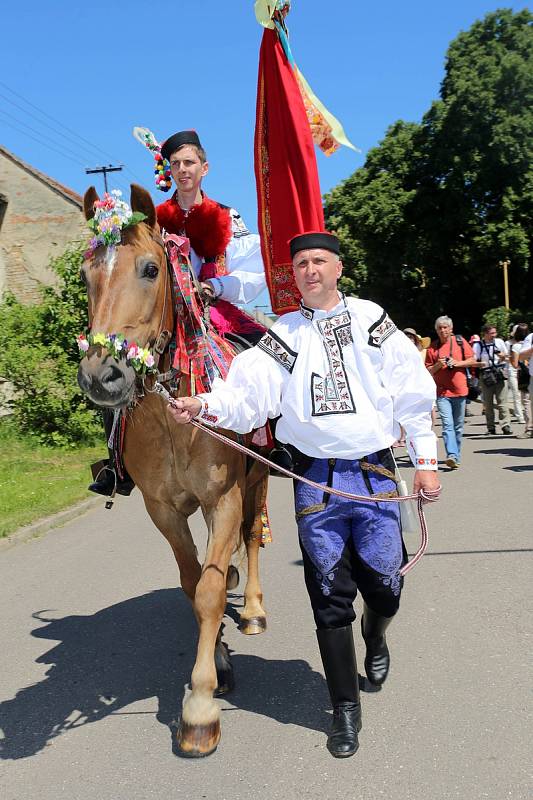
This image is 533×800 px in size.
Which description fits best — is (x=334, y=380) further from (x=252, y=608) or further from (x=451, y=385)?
(x=451, y=385)

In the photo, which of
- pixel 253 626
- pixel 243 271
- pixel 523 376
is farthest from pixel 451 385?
pixel 523 376

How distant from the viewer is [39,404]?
1658 centimetres

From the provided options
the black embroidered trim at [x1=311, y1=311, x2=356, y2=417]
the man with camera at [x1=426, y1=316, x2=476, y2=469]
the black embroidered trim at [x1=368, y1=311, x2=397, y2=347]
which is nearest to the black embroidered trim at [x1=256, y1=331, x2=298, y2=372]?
the black embroidered trim at [x1=311, y1=311, x2=356, y2=417]

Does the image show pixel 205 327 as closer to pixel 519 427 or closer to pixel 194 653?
pixel 194 653

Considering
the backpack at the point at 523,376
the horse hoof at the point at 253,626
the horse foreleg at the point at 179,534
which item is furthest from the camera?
the backpack at the point at 523,376

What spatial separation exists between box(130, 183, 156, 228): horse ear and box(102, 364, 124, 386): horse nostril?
2.92 feet

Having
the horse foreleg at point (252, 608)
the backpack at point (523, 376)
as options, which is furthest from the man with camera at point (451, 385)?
the horse foreleg at point (252, 608)

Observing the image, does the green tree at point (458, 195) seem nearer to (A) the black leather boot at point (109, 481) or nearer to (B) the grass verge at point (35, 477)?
(B) the grass verge at point (35, 477)

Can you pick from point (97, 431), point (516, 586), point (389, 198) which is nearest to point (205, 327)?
point (516, 586)

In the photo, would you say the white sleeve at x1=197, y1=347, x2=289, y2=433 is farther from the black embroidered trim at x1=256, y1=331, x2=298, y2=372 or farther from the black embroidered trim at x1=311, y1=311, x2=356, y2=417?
the black embroidered trim at x1=311, y1=311, x2=356, y2=417

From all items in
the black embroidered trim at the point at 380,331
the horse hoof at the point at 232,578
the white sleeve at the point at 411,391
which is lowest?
the horse hoof at the point at 232,578

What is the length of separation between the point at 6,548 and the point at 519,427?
1245cm

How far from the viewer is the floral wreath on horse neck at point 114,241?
10.8ft

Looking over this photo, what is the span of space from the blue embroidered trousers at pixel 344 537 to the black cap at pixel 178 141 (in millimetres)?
2074
